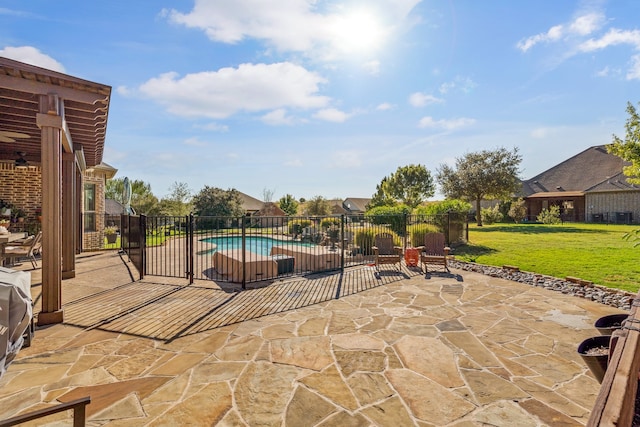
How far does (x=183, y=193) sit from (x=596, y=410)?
34.5m

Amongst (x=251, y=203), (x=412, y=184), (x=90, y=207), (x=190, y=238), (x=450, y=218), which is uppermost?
(x=412, y=184)

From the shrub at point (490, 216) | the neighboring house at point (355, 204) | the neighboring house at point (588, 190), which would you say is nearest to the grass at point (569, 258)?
the shrub at point (490, 216)

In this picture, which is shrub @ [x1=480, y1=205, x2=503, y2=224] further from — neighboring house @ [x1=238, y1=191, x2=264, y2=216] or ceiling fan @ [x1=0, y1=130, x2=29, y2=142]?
ceiling fan @ [x1=0, y1=130, x2=29, y2=142]

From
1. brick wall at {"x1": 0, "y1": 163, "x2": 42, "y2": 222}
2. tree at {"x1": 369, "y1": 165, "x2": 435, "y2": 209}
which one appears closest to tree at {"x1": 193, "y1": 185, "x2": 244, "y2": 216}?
brick wall at {"x1": 0, "y1": 163, "x2": 42, "y2": 222}

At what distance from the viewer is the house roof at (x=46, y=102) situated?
3.96 m

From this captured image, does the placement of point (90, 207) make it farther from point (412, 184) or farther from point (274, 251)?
point (412, 184)

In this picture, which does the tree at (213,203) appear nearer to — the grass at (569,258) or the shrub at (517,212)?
the grass at (569,258)

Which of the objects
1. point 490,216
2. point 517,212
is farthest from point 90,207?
point 517,212

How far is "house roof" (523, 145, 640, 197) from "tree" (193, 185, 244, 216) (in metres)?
33.0

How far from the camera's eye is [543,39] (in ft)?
25.8

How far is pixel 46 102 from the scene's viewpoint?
421 cm

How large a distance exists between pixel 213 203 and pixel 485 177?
80.0ft

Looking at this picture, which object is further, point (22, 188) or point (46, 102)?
point (22, 188)

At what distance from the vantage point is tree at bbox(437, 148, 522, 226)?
25.2 m
